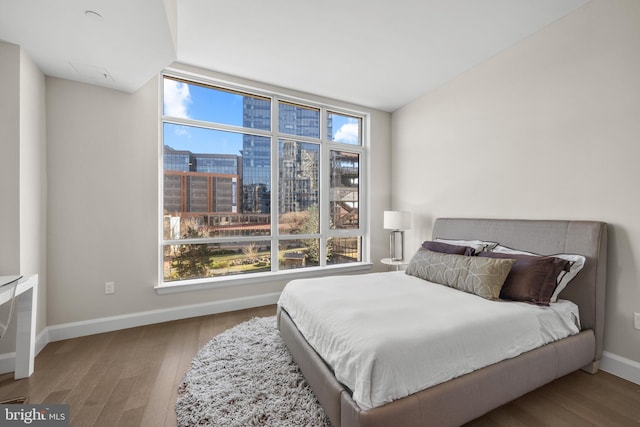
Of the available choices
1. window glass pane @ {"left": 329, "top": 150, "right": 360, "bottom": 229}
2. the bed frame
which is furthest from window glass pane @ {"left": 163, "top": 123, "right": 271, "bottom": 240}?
the bed frame

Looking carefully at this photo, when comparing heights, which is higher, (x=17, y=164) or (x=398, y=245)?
(x=17, y=164)

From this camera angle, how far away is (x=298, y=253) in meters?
3.82

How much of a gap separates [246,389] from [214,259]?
1805 mm

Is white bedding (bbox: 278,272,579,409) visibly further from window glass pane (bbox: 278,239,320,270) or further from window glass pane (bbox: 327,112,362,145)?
window glass pane (bbox: 327,112,362,145)

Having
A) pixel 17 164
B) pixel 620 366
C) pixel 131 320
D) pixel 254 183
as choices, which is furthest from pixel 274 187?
pixel 620 366

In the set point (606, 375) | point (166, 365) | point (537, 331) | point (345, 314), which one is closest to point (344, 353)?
point (345, 314)

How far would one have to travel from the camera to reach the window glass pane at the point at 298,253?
3707 millimetres

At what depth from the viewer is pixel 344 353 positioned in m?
1.42

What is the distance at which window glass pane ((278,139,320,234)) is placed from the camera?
3.70m

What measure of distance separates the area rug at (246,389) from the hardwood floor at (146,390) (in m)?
0.12

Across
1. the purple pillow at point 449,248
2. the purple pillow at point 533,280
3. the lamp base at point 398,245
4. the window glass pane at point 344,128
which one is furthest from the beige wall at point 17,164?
the lamp base at point 398,245

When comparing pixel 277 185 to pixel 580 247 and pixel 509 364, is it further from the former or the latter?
pixel 580 247

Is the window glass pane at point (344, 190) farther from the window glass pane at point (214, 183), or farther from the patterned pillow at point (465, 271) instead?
the patterned pillow at point (465, 271)

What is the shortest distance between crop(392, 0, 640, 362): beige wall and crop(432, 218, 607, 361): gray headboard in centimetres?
12
